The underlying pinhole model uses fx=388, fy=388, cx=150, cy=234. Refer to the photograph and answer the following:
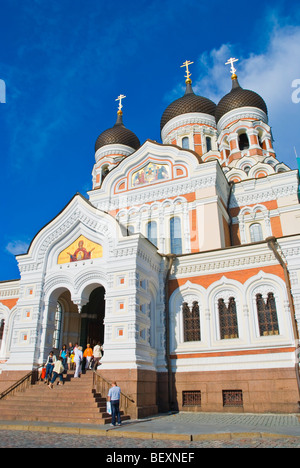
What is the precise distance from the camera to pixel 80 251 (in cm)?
1418

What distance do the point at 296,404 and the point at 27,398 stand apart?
7.85 meters

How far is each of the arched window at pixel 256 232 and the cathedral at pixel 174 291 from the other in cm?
7

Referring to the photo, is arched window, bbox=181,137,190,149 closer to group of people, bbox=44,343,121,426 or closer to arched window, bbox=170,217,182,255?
arched window, bbox=170,217,182,255

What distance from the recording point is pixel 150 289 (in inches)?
547

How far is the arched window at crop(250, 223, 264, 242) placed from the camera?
18.6m

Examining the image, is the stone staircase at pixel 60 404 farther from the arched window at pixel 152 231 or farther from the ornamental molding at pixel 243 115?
the ornamental molding at pixel 243 115

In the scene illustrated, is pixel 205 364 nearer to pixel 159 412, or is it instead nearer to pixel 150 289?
pixel 159 412

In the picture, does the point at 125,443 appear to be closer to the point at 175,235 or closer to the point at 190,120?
the point at 175,235

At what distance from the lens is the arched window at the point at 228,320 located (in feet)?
43.4

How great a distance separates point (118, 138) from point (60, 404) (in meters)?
20.5

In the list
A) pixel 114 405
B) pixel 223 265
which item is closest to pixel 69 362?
pixel 114 405

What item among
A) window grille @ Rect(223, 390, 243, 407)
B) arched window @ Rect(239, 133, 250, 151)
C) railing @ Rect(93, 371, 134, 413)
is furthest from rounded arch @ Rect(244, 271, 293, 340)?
arched window @ Rect(239, 133, 250, 151)
